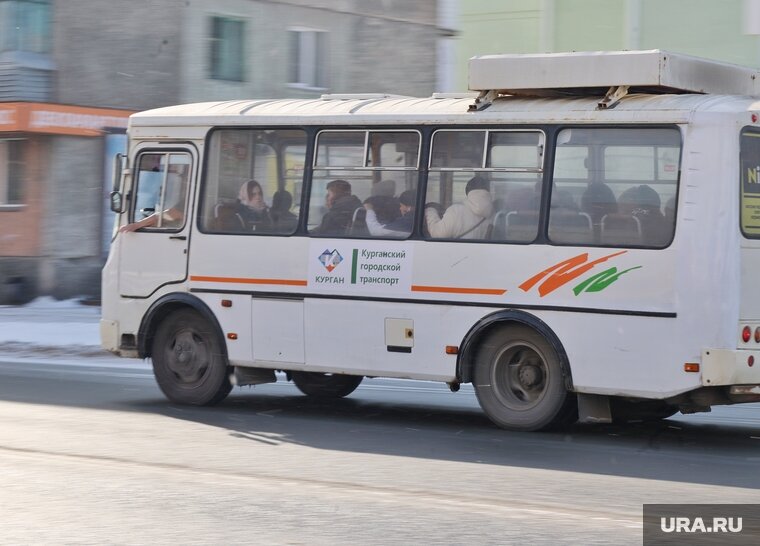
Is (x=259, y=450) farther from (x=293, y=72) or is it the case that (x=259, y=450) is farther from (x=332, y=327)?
(x=293, y=72)

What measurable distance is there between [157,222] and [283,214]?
1.46 meters

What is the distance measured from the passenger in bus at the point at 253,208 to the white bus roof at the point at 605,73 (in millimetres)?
2359

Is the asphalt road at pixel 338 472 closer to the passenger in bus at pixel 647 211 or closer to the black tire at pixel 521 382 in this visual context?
the black tire at pixel 521 382

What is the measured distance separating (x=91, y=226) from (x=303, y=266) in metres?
16.3

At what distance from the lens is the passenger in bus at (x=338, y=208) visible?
11992mm

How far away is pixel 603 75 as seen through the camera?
10.7 metres

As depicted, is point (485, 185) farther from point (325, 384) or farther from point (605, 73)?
point (325, 384)

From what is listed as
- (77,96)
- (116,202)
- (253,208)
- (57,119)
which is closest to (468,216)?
(253,208)

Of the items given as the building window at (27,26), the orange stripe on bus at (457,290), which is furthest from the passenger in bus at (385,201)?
the building window at (27,26)

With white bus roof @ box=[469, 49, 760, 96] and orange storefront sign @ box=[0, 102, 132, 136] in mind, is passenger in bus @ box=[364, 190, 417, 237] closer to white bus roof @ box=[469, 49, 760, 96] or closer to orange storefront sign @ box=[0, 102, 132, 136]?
white bus roof @ box=[469, 49, 760, 96]

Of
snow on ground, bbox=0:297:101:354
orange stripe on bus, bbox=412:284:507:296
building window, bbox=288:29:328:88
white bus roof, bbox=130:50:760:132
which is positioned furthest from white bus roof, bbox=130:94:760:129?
building window, bbox=288:29:328:88

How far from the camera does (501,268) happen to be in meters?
11.0

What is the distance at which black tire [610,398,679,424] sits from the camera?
11.8 m

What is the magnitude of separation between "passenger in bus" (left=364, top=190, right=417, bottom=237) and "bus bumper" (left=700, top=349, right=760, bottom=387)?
2804mm
